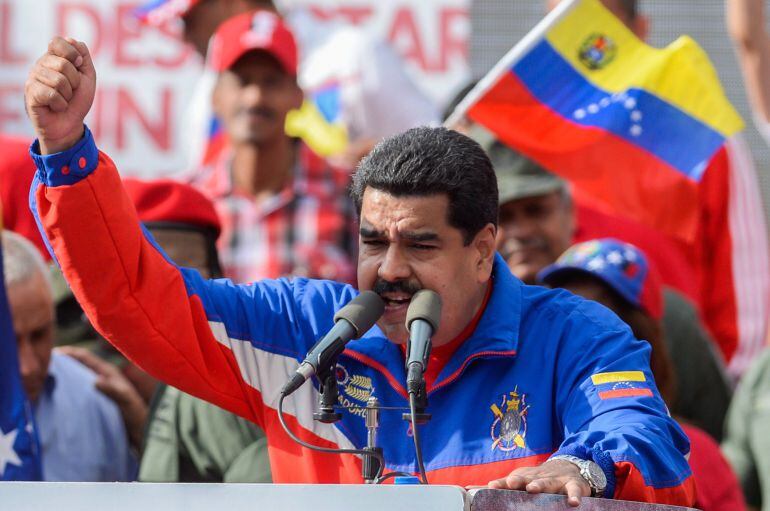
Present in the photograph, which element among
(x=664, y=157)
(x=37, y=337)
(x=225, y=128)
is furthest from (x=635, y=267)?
(x=225, y=128)

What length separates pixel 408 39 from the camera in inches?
320

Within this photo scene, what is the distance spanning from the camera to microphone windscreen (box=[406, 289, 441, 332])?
3.54m

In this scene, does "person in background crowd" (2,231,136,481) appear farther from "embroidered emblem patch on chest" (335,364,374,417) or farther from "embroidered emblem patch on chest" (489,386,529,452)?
"embroidered emblem patch on chest" (489,386,529,452)

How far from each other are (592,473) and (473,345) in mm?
709

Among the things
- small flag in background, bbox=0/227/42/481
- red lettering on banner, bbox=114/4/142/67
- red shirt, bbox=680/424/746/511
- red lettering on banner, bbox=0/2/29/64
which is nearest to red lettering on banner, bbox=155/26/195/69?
red lettering on banner, bbox=114/4/142/67

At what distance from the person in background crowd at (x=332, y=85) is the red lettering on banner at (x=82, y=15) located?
1.03 feet

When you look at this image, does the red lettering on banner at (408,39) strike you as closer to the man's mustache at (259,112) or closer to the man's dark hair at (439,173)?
the man's mustache at (259,112)

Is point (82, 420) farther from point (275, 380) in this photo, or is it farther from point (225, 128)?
point (225, 128)

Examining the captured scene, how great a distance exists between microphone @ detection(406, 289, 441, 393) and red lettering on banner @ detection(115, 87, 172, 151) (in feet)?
14.9

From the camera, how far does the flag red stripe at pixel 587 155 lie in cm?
609

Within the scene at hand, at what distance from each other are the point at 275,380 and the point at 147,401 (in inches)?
80.5

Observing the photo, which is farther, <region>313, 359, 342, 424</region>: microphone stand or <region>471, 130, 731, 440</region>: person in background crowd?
<region>471, 130, 731, 440</region>: person in background crowd

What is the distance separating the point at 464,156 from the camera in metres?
3.97

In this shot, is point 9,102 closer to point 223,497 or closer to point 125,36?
point 125,36
